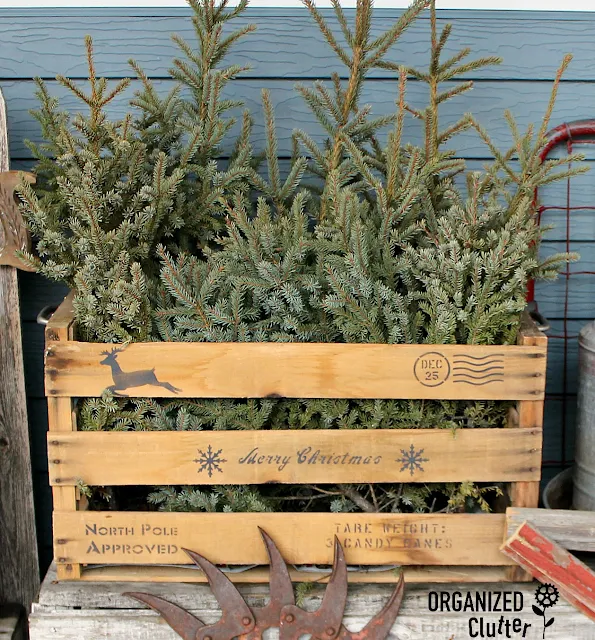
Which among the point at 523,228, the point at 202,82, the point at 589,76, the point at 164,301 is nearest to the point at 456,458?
the point at 523,228

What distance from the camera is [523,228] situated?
158cm

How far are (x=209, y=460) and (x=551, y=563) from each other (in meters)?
0.82

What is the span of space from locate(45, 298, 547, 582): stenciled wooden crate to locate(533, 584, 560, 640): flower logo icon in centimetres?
6

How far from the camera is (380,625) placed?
1.51 meters

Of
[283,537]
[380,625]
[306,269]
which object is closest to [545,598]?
[380,625]

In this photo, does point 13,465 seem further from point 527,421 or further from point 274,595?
point 527,421

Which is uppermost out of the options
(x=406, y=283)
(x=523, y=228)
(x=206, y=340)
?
(x=523, y=228)

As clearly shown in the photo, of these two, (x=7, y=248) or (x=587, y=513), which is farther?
(x=7, y=248)

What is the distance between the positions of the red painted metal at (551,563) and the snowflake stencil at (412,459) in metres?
0.26

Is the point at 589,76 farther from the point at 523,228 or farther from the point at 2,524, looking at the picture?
the point at 2,524

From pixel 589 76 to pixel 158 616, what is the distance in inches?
77.4

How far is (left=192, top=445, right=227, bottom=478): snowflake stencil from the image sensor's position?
1502 millimetres

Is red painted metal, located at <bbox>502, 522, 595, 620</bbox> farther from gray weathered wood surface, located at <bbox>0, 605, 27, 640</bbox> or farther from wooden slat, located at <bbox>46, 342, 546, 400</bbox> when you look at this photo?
gray weathered wood surface, located at <bbox>0, 605, 27, 640</bbox>

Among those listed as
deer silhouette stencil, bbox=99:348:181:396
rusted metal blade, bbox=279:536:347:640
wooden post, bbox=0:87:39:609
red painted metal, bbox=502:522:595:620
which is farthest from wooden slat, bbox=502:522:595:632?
wooden post, bbox=0:87:39:609
